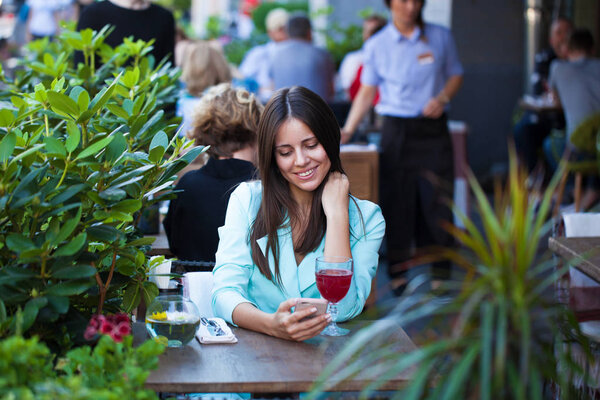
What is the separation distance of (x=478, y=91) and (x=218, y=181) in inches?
267

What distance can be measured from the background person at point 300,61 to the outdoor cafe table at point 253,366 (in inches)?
212

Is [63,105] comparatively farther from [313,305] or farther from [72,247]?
[313,305]

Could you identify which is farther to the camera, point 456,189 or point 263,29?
point 263,29

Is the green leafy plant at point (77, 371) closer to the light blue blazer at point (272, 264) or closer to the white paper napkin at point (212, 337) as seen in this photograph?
the white paper napkin at point (212, 337)

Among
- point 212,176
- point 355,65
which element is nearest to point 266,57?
point 355,65

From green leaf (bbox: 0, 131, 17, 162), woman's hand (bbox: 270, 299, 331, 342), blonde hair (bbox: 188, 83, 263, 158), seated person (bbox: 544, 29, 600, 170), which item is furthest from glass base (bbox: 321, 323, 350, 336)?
seated person (bbox: 544, 29, 600, 170)

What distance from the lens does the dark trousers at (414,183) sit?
5344mm

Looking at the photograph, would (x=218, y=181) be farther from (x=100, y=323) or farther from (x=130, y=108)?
(x=100, y=323)

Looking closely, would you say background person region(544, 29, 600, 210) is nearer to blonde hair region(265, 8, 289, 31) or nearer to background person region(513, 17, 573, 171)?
background person region(513, 17, 573, 171)

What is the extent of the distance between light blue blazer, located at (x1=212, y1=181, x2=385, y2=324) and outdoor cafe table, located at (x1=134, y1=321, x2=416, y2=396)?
253 millimetres

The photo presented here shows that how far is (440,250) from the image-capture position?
1460mm

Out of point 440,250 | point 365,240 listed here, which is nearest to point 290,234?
point 365,240

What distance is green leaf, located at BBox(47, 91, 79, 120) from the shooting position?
6.20ft

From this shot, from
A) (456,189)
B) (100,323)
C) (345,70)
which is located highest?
(100,323)
